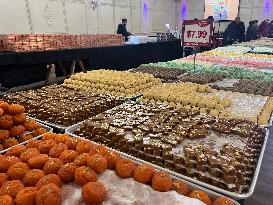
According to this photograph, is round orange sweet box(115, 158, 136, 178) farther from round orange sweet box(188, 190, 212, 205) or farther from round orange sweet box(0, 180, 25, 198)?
round orange sweet box(0, 180, 25, 198)

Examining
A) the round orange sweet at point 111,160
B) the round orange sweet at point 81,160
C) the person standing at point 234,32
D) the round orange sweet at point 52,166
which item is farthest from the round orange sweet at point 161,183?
the person standing at point 234,32

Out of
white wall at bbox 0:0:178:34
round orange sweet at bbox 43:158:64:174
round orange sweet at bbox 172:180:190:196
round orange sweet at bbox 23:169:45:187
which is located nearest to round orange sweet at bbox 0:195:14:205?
round orange sweet at bbox 23:169:45:187

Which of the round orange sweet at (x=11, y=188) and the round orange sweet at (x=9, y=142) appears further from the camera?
the round orange sweet at (x=9, y=142)

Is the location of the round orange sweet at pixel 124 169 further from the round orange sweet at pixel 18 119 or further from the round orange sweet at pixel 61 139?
the round orange sweet at pixel 18 119

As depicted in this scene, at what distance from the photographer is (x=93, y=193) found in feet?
3.83

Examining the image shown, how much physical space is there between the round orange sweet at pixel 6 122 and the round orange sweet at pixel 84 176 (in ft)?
3.05

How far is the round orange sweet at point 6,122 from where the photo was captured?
191cm

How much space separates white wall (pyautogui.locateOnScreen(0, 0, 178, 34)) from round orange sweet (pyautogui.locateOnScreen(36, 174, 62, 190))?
8262 mm

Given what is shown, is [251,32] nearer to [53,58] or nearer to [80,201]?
[53,58]

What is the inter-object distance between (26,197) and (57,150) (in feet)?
1.35

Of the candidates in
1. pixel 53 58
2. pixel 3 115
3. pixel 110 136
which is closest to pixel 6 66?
pixel 53 58

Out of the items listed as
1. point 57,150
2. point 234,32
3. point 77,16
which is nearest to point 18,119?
point 57,150

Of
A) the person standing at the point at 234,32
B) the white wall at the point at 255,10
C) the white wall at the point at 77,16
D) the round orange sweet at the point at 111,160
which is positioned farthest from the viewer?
the white wall at the point at 255,10

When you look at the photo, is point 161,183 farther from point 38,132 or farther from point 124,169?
point 38,132
